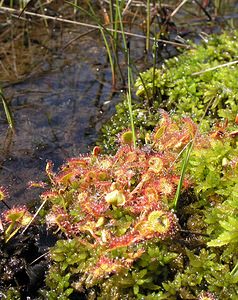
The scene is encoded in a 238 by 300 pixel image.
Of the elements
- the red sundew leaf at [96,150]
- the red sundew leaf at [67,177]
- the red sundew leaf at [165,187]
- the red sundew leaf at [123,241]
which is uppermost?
the red sundew leaf at [96,150]

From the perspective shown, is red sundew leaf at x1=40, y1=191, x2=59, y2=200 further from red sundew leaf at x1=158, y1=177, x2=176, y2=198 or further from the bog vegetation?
red sundew leaf at x1=158, y1=177, x2=176, y2=198

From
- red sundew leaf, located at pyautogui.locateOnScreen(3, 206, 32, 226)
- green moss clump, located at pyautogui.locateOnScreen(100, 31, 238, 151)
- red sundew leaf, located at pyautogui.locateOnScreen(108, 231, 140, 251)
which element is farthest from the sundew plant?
green moss clump, located at pyautogui.locateOnScreen(100, 31, 238, 151)

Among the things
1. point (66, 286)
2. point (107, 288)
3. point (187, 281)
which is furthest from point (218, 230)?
point (66, 286)

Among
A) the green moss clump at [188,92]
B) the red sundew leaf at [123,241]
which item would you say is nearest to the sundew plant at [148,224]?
the red sundew leaf at [123,241]

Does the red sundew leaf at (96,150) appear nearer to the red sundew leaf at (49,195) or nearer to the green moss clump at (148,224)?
the green moss clump at (148,224)

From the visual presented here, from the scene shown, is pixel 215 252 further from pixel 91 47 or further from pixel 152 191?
pixel 91 47

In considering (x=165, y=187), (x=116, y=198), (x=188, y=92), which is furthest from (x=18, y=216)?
(x=188, y=92)
